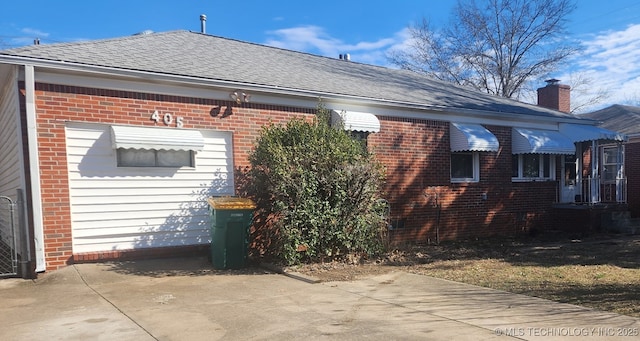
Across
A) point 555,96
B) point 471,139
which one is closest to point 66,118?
point 471,139

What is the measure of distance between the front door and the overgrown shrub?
901 centimetres

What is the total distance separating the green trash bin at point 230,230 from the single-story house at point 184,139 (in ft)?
3.33

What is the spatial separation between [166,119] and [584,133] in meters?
12.5

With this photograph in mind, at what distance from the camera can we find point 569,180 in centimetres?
1498

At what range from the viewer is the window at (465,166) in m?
12.5

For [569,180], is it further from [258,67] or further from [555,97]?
[258,67]

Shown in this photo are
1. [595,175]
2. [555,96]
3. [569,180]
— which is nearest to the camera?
[569,180]

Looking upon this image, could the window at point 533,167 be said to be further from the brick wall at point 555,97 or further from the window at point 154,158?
the window at point 154,158

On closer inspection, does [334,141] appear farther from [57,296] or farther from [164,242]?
[57,296]

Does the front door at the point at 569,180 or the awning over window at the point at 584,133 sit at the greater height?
the awning over window at the point at 584,133

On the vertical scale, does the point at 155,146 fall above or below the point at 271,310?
above

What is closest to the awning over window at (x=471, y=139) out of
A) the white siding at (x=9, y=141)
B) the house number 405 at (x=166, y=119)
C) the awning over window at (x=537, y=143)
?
the awning over window at (x=537, y=143)

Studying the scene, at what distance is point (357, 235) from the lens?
8109 mm

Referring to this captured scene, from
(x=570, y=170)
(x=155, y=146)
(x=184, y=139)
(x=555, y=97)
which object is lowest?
(x=570, y=170)
